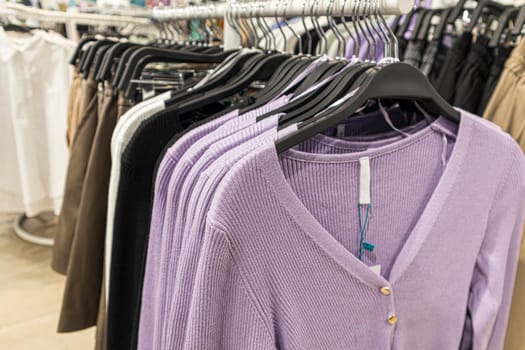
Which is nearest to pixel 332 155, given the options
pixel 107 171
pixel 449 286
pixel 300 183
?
pixel 300 183

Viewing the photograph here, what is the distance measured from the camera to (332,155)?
1.96 ft

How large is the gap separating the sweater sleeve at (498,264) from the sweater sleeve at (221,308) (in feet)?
1.37

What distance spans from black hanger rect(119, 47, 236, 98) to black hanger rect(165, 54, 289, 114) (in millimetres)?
195

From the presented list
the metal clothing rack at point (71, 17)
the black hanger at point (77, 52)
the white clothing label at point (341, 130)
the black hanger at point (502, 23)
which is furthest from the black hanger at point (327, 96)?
the metal clothing rack at point (71, 17)

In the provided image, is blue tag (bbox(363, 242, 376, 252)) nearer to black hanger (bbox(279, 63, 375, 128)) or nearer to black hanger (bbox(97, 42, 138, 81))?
black hanger (bbox(279, 63, 375, 128))

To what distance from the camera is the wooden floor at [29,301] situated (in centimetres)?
172

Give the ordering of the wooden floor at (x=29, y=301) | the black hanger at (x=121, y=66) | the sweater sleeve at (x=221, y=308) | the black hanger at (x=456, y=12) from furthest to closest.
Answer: the wooden floor at (x=29, y=301) < the black hanger at (x=456, y=12) < the black hanger at (x=121, y=66) < the sweater sleeve at (x=221, y=308)

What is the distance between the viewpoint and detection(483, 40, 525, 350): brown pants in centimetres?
84

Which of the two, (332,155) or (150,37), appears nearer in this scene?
(332,155)

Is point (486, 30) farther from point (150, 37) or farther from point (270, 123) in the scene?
point (150, 37)

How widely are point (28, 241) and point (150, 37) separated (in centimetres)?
133

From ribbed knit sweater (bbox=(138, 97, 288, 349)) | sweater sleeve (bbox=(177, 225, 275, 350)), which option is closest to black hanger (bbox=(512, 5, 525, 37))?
ribbed knit sweater (bbox=(138, 97, 288, 349))

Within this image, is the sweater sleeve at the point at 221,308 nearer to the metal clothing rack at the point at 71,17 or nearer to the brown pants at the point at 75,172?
the brown pants at the point at 75,172

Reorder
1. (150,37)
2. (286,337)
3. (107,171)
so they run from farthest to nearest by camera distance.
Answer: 1. (150,37)
2. (107,171)
3. (286,337)
